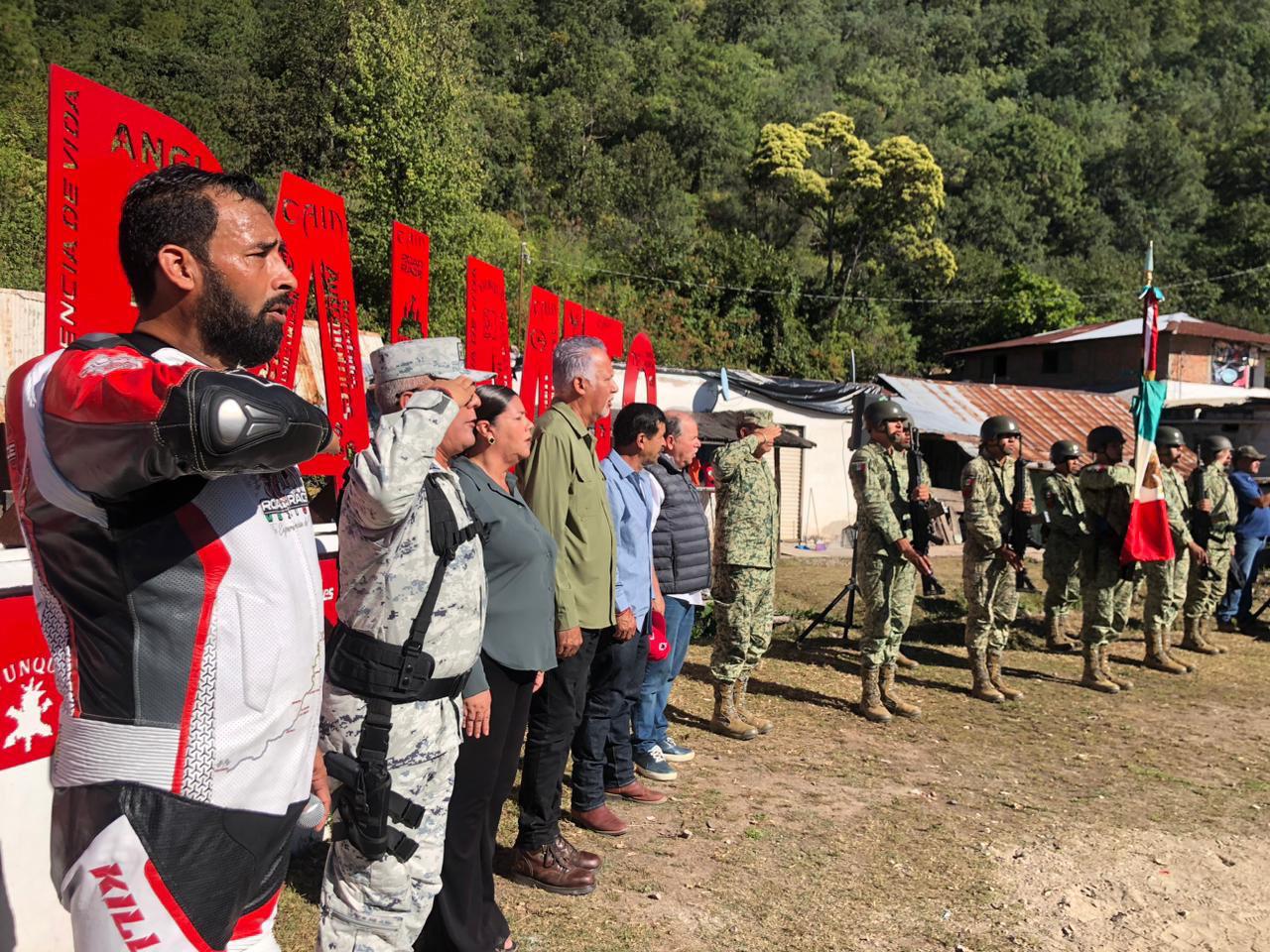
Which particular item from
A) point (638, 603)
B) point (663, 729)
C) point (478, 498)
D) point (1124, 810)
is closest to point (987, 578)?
point (1124, 810)

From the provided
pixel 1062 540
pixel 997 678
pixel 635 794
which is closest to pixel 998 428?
pixel 997 678

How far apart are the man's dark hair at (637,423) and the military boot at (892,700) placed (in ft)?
10.0

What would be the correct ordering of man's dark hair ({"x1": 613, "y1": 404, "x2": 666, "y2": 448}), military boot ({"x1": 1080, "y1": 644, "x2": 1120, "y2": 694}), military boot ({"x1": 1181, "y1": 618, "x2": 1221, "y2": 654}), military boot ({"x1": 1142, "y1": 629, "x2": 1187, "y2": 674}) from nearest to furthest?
man's dark hair ({"x1": 613, "y1": 404, "x2": 666, "y2": 448}) → military boot ({"x1": 1080, "y1": 644, "x2": 1120, "y2": 694}) → military boot ({"x1": 1142, "y1": 629, "x2": 1187, "y2": 674}) → military boot ({"x1": 1181, "y1": 618, "x2": 1221, "y2": 654})

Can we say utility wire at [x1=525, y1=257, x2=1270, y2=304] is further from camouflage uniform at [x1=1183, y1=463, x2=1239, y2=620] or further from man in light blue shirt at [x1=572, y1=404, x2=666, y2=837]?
man in light blue shirt at [x1=572, y1=404, x2=666, y2=837]

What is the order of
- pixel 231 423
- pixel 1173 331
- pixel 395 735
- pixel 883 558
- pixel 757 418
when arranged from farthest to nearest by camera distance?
pixel 1173 331
pixel 883 558
pixel 757 418
pixel 395 735
pixel 231 423

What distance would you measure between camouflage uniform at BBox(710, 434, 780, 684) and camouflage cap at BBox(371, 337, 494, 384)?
3611 millimetres

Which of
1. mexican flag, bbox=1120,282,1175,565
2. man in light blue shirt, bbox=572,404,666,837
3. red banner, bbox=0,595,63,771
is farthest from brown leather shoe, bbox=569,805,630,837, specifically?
mexican flag, bbox=1120,282,1175,565

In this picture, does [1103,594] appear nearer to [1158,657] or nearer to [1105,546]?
[1105,546]

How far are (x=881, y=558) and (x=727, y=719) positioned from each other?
5.07 feet

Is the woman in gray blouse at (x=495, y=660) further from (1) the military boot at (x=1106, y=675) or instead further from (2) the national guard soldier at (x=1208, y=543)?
(2) the national guard soldier at (x=1208, y=543)

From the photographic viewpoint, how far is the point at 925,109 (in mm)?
66188

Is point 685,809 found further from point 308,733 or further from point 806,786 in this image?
point 308,733

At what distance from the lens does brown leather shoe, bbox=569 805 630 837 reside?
431 cm

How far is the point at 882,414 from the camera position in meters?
6.55
